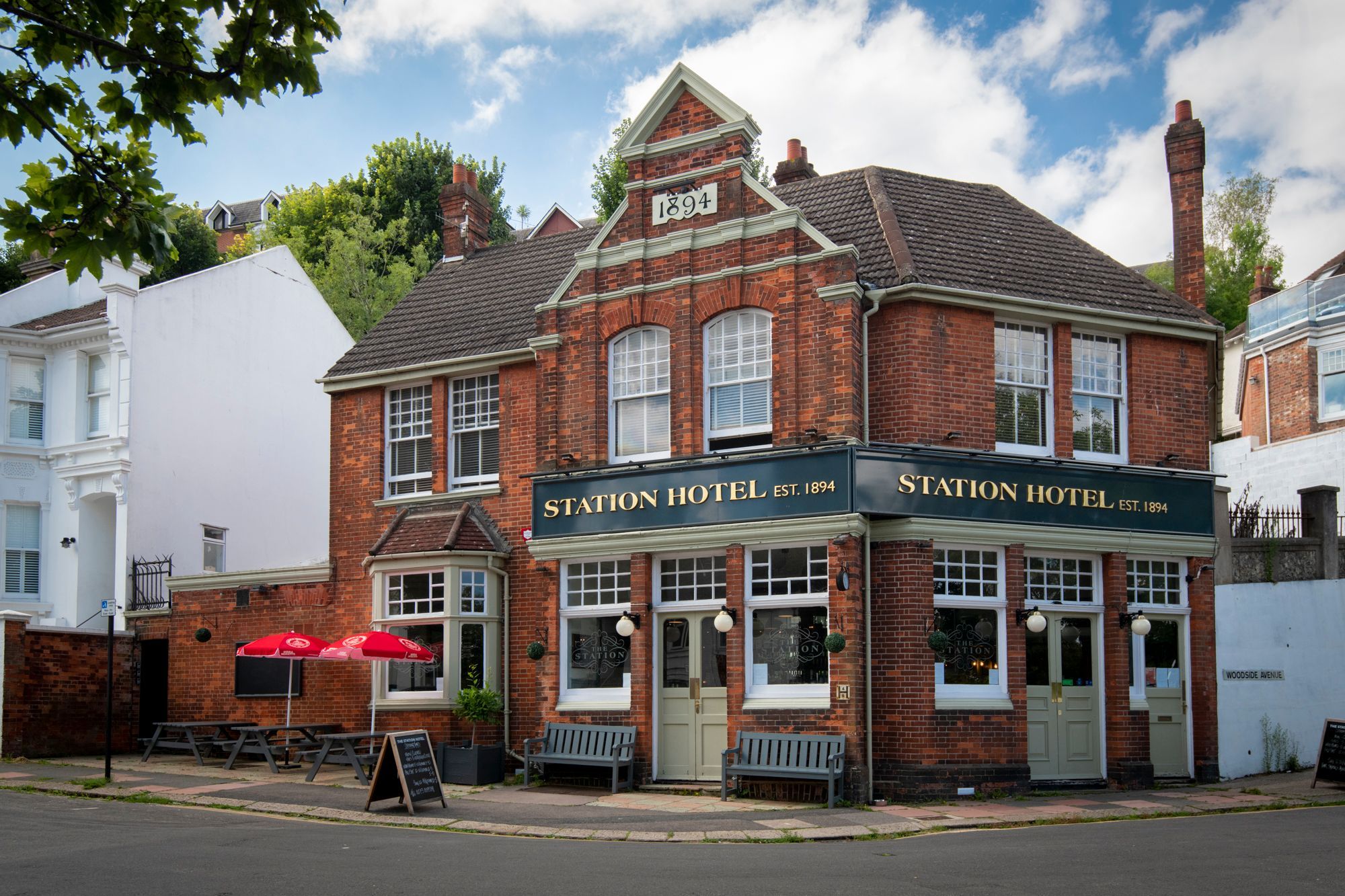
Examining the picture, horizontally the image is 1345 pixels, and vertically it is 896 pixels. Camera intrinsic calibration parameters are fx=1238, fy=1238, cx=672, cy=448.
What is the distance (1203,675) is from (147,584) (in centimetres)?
1965

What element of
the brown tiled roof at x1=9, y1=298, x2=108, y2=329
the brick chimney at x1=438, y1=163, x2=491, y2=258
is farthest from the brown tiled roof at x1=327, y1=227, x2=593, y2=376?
the brown tiled roof at x1=9, y1=298, x2=108, y2=329

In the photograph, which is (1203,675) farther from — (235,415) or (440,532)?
(235,415)

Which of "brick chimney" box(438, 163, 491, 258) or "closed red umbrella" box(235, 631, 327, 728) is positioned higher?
"brick chimney" box(438, 163, 491, 258)

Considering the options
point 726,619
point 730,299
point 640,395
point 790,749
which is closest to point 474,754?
point 726,619

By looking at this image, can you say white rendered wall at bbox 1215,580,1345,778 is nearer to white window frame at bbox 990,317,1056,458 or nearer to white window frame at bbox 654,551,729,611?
white window frame at bbox 990,317,1056,458

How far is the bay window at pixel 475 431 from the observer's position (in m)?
20.3

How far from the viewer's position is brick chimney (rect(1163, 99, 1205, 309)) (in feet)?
65.4

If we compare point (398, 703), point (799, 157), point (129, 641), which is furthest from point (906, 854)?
point (129, 641)

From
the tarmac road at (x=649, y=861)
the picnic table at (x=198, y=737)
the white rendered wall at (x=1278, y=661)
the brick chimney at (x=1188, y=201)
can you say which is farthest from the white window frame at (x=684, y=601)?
the brick chimney at (x=1188, y=201)

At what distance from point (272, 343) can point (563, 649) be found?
48.1 ft

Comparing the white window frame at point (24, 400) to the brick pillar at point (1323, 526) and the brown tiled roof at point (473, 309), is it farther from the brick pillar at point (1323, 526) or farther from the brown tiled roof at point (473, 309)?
the brick pillar at point (1323, 526)

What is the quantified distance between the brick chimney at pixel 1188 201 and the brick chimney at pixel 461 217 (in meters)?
13.1

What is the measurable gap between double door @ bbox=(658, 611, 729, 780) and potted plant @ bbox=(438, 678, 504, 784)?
2527 millimetres

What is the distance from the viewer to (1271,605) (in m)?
18.8
